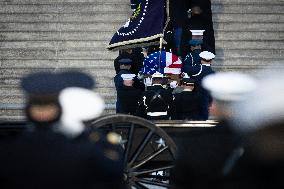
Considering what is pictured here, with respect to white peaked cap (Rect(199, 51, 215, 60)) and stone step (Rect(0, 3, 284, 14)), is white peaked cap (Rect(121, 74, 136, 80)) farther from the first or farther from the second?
stone step (Rect(0, 3, 284, 14))

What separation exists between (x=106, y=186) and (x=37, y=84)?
4.15 feet

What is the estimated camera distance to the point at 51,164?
231 cm

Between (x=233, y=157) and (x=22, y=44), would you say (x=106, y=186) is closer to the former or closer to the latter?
(x=233, y=157)

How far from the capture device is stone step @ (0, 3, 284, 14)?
10.3 metres

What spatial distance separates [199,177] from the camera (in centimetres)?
227

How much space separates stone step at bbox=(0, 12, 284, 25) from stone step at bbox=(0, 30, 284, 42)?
32 centimetres

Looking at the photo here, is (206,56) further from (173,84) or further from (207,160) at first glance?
(207,160)

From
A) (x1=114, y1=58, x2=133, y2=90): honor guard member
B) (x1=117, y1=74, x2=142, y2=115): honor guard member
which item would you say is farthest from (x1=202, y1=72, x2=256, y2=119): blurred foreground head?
(x1=114, y1=58, x2=133, y2=90): honor guard member

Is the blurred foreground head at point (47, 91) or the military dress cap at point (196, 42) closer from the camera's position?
the blurred foreground head at point (47, 91)

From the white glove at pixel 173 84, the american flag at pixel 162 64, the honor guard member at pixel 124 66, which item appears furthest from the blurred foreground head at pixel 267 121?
the honor guard member at pixel 124 66

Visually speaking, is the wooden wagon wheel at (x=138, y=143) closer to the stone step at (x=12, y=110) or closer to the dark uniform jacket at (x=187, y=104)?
the dark uniform jacket at (x=187, y=104)

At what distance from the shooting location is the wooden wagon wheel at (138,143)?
4.53 m

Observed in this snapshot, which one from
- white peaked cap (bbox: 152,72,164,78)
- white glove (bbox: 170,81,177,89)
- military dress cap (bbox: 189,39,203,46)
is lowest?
white glove (bbox: 170,81,177,89)

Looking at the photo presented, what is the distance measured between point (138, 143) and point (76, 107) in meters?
1.71
